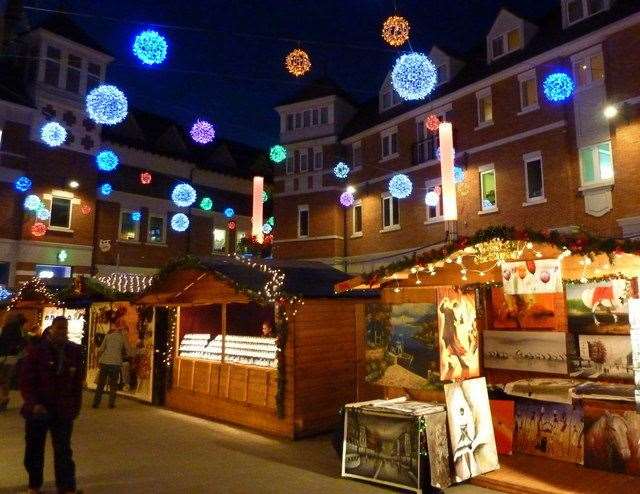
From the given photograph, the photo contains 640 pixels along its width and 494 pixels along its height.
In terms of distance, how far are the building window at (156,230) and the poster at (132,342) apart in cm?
1141

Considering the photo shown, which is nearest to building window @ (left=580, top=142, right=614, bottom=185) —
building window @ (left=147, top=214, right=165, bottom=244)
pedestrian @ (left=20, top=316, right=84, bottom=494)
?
pedestrian @ (left=20, top=316, right=84, bottom=494)

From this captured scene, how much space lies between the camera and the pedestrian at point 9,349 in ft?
35.5

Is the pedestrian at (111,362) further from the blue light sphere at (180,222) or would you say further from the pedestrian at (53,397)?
the blue light sphere at (180,222)

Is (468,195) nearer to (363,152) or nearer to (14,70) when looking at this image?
(363,152)

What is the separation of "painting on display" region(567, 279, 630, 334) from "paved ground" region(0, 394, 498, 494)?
124 inches

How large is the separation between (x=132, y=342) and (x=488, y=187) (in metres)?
13.4

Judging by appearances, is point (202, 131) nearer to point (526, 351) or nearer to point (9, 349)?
point (9, 349)

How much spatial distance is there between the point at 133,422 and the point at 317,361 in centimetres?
403

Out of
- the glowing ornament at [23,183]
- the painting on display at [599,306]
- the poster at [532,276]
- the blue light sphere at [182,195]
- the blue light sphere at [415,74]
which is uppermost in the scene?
the glowing ornament at [23,183]

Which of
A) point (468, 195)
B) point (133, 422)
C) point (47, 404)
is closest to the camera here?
point (47, 404)

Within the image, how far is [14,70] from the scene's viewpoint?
21.7 meters

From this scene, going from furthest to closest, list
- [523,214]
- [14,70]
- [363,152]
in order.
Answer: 1. [363,152]
2. [14,70]
3. [523,214]

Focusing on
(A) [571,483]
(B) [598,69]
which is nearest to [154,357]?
(A) [571,483]

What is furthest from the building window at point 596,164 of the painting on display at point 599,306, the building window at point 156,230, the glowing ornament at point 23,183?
the glowing ornament at point 23,183
